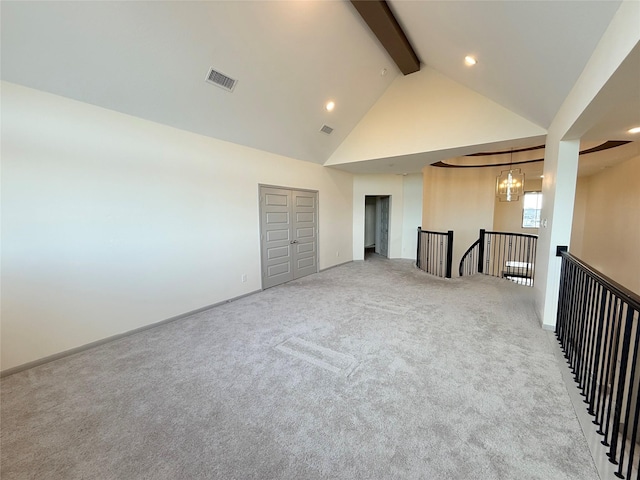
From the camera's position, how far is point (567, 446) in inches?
64.4

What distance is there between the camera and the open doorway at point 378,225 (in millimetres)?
8383

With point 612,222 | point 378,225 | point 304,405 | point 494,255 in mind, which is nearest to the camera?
point 304,405

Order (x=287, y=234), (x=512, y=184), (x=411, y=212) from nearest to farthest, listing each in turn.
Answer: (x=512, y=184) → (x=287, y=234) → (x=411, y=212)

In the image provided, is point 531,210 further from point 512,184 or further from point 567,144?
point 567,144

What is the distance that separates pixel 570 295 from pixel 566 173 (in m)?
1.42

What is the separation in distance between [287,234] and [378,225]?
4.60 meters

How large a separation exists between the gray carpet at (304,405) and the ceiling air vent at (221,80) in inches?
123

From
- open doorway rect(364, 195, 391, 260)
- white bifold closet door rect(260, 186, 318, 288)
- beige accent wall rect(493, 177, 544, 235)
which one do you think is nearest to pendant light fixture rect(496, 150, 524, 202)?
open doorway rect(364, 195, 391, 260)

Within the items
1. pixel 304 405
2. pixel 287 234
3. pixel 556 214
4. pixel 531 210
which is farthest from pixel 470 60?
pixel 531 210

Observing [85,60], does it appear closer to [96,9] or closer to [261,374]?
[96,9]

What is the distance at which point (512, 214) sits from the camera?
9266mm

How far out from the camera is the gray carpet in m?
1.56

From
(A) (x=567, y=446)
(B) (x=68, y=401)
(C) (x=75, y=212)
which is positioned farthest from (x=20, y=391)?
(A) (x=567, y=446)

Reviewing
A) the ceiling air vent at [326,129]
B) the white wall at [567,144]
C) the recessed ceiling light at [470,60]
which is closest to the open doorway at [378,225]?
the ceiling air vent at [326,129]
